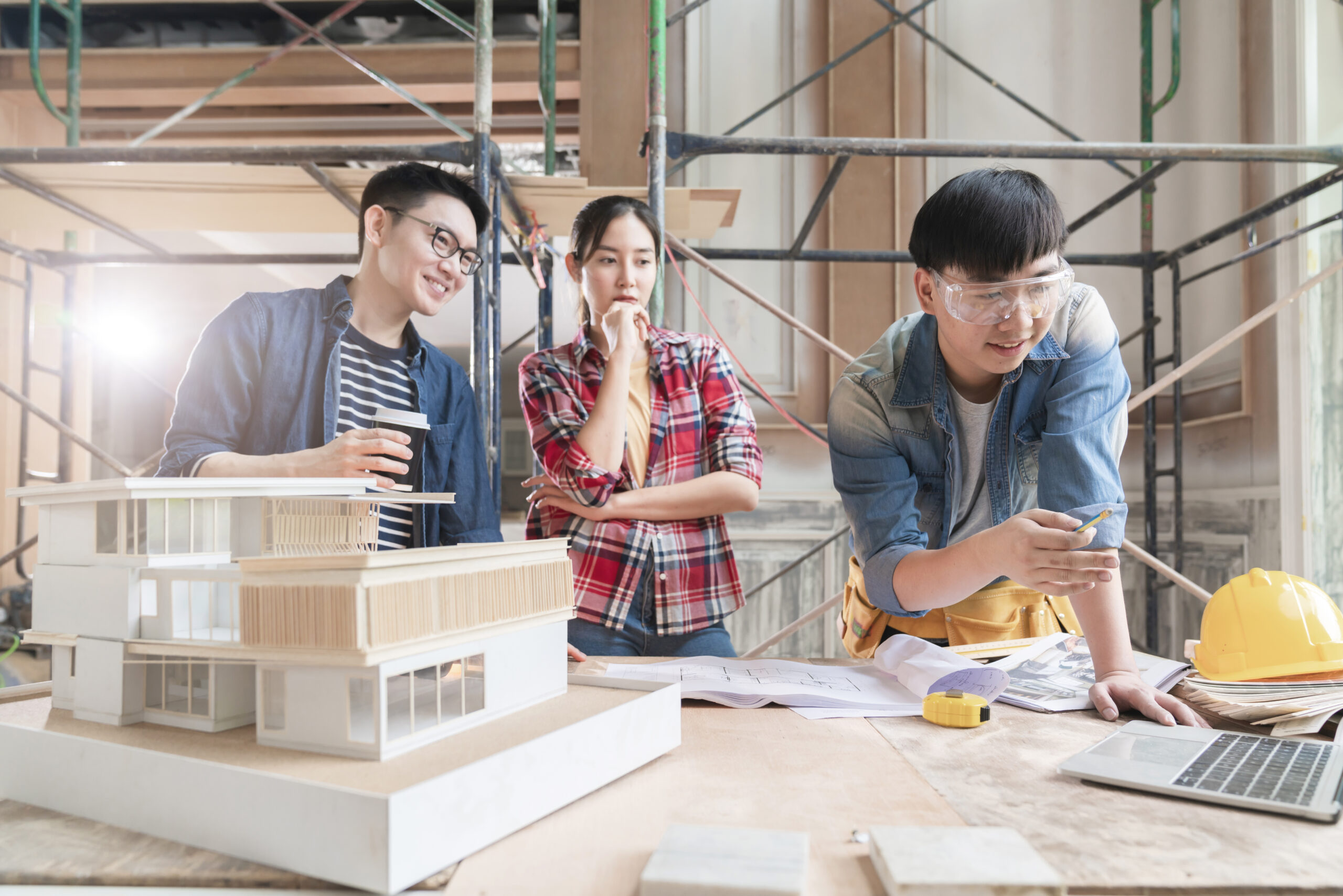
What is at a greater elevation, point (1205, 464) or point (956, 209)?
point (956, 209)

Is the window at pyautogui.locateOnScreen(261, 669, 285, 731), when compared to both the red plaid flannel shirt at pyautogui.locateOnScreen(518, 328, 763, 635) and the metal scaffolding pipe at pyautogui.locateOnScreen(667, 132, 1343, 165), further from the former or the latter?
the metal scaffolding pipe at pyautogui.locateOnScreen(667, 132, 1343, 165)

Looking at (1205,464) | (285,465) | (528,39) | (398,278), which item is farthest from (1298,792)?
(528,39)

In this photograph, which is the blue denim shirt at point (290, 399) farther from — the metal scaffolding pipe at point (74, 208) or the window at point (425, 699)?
the metal scaffolding pipe at point (74, 208)

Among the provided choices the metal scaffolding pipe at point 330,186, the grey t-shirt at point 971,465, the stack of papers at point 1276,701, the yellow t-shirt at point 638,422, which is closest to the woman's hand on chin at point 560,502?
the yellow t-shirt at point 638,422

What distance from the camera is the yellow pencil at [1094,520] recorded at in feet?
2.75

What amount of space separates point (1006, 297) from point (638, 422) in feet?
2.64

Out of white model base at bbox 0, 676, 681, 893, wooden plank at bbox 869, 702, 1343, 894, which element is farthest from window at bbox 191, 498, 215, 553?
wooden plank at bbox 869, 702, 1343, 894

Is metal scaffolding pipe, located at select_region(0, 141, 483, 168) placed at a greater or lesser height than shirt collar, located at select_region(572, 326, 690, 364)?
greater

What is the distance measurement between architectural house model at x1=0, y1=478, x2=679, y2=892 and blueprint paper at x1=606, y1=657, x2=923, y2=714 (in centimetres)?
20

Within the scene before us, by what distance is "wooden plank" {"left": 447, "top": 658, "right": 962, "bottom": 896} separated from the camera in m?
0.51

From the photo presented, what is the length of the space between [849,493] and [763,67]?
3.31 meters

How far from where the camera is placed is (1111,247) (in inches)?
148

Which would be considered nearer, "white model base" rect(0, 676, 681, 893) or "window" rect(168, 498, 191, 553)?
"white model base" rect(0, 676, 681, 893)

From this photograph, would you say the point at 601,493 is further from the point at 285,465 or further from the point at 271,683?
the point at 271,683
